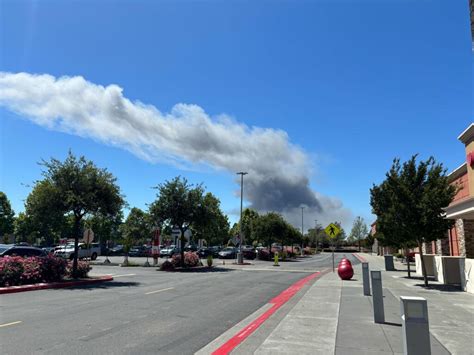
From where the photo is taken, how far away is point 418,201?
675 inches

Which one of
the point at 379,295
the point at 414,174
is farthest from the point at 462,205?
the point at 379,295

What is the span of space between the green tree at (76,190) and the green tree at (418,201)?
1280cm

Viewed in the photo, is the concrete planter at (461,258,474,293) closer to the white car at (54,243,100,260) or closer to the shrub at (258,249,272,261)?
the shrub at (258,249,272,261)

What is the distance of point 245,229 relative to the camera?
8531 centimetres

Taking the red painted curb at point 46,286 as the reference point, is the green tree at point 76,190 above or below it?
above

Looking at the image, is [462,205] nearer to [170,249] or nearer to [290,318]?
[290,318]

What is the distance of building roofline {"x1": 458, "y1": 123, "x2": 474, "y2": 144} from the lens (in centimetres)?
1845

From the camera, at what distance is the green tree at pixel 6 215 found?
70375 mm

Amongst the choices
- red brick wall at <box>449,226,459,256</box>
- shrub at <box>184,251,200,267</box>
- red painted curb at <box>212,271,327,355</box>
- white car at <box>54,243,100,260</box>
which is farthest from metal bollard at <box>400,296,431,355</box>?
white car at <box>54,243,100,260</box>

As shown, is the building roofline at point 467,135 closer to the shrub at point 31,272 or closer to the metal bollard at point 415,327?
the metal bollard at point 415,327

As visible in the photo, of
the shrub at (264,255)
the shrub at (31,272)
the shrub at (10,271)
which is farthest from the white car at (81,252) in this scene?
the shrub at (10,271)

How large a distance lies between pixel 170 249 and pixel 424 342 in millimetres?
52025

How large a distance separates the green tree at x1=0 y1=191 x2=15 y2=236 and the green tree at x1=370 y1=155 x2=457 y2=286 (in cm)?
6972

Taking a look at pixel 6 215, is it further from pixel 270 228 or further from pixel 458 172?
pixel 458 172
